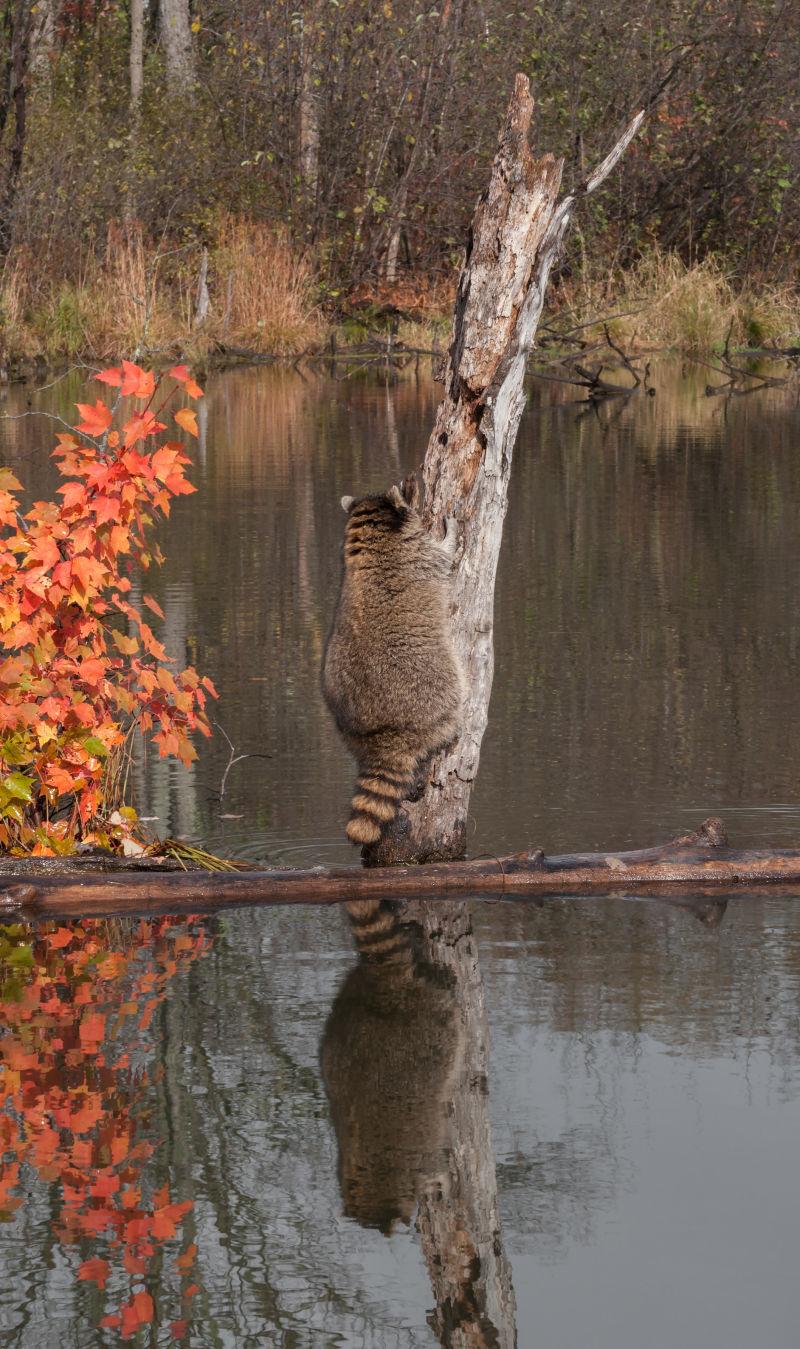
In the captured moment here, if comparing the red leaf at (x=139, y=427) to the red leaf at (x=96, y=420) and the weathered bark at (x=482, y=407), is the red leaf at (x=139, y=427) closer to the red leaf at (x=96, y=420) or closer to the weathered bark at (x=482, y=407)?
the red leaf at (x=96, y=420)

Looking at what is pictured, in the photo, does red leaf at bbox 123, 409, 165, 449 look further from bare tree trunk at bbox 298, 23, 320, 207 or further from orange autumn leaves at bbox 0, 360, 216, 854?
bare tree trunk at bbox 298, 23, 320, 207

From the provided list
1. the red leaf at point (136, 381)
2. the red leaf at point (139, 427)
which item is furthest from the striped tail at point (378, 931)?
the red leaf at point (136, 381)

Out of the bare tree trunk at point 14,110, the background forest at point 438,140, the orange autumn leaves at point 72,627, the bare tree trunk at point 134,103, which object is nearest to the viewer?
the orange autumn leaves at point 72,627

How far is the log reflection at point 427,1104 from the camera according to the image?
3936 mm

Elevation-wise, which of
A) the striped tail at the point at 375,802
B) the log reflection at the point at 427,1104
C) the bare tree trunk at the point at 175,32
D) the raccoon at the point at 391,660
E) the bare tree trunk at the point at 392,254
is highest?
the bare tree trunk at the point at 175,32

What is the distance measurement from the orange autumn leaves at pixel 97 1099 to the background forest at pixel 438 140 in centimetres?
2446

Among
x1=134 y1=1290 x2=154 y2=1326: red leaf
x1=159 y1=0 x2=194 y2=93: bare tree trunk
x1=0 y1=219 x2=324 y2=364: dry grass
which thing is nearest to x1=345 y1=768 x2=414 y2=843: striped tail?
x1=134 y1=1290 x2=154 y2=1326: red leaf

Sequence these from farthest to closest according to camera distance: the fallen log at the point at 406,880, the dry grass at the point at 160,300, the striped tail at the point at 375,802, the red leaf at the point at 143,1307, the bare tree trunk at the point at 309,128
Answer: the bare tree trunk at the point at 309,128, the dry grass at the point at 160,300, the striped tail at the point at 375,802, the fallen log at the point at 406,880, the red leaf at the point at 143,1307

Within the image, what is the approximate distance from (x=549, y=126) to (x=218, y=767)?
2605cm

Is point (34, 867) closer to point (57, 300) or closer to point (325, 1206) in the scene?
point (325, 1206)

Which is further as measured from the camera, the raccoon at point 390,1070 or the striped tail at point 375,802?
the striped tail at point 375,802

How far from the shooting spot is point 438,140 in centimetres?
3234

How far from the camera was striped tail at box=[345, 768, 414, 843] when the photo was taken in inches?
268

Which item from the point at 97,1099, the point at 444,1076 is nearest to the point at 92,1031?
the point at 97,1099
